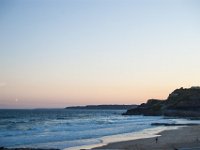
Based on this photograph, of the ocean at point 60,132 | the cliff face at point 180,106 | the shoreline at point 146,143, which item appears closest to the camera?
the shoreline at point 146,143

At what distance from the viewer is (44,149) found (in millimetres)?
31031

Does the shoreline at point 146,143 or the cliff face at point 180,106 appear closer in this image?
the shoreline at point 146,143

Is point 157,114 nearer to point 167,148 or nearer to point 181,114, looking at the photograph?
point 181,114

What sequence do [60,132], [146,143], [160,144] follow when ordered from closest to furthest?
[160,144]
[146,143]
[60,132]

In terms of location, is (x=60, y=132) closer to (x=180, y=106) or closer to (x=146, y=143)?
(x=146, y=143)

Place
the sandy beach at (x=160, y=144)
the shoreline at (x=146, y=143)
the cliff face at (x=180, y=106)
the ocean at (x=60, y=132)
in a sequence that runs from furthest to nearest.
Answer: the cliff face at (x=180, y=106) → the ocean at (x=60, y=132) → the shoreline at (x=146, y=143) → the sandy beach at (x=160, y=144)

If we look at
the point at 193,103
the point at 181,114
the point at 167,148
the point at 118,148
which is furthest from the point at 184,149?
the point at 193,103

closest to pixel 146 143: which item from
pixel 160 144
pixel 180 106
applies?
pixel 160 144

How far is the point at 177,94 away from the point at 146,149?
12725 centimetres

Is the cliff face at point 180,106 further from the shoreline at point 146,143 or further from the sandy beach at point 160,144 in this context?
the sandy beach at point 160,144

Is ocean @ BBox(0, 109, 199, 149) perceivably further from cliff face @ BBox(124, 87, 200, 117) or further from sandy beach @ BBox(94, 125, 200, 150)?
cliff face @ BBox(124, 87, 200, 117)

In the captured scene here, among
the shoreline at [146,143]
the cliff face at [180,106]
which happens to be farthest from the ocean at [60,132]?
the cliff face at [180,106]

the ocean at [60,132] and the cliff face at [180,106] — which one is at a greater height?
the cliff face at [180,106]

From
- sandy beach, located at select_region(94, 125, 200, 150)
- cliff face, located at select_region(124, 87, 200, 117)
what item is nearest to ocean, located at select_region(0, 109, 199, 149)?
sandy beach, located at select_region(94, 125, 200, 150)
